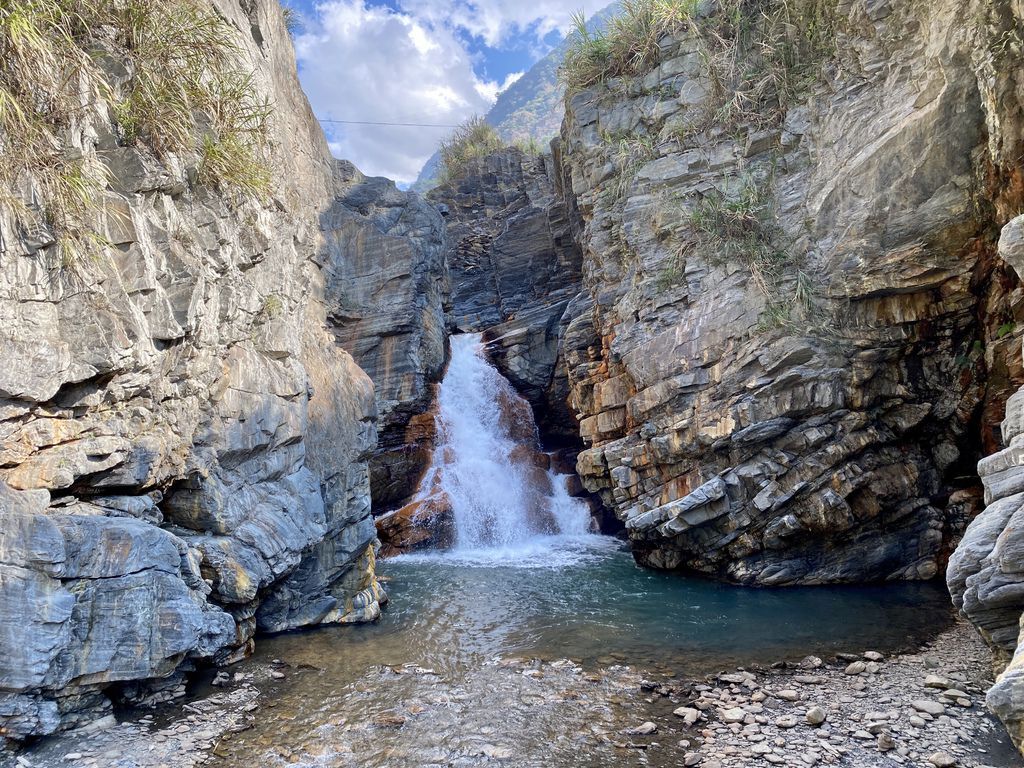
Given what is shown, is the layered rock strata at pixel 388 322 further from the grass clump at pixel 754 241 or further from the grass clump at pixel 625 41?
the grass clump at pixel 754 241

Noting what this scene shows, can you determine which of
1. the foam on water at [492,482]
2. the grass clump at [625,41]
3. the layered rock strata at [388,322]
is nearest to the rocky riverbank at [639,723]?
the foam on water at [492,482]

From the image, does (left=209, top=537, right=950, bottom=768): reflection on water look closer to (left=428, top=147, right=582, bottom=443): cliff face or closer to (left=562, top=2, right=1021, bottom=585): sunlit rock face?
(left=562, top=2, right=1021, bottom=585): sunlit rock face

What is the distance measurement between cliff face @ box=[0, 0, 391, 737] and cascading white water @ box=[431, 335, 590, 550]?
444 cm

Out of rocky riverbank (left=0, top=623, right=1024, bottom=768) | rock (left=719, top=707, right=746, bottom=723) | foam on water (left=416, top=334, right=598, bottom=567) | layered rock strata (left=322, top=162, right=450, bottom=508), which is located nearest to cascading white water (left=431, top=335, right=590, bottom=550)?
foam on water (left=416, top=334, right=598, bottom=567)

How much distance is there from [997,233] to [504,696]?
895cm

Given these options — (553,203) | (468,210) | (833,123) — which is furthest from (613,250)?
(468,210)

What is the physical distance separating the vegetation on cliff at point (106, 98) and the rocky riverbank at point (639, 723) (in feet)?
14.9

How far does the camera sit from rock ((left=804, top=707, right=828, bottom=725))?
223 inches

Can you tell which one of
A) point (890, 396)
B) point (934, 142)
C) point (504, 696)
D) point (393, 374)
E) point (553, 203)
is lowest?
point (504, 696)

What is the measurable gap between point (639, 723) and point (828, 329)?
723 cm

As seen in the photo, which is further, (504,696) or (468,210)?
(468,210)

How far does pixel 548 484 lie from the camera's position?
50.8ft

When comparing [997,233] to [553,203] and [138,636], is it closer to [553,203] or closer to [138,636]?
[138,636]

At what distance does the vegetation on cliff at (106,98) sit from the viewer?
569cm
